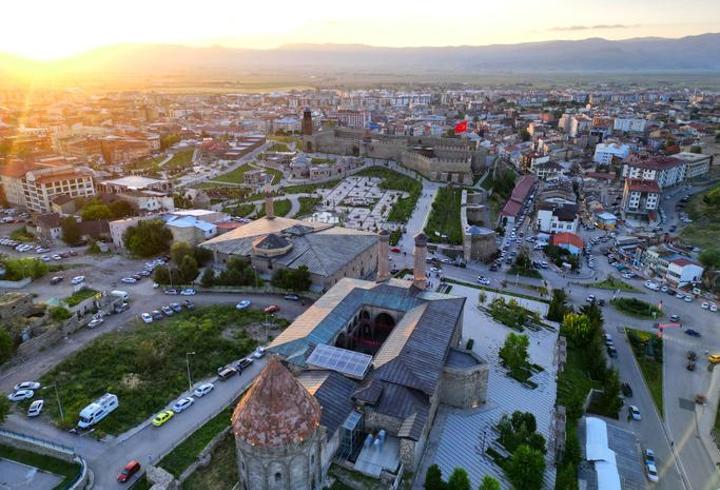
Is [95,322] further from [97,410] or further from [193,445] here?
[193,445]

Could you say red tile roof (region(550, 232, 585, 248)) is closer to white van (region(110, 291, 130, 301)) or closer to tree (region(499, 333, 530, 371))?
tree (region(499, 333, 530, 371))

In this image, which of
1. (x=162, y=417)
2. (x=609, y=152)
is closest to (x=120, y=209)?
(x=162, y=417)

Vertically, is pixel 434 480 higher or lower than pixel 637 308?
higher

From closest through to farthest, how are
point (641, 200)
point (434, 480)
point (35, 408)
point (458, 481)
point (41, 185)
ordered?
1. point (458, 481)
2. point (434, 480)
3. point (35, 408)
4. point (41, 185)
5. point (641, 200)

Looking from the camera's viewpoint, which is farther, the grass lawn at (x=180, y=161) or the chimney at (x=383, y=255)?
the grass lawn at (x=180, y=161)

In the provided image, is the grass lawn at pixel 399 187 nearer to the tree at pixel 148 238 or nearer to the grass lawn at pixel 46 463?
the tree at pixel 148 238

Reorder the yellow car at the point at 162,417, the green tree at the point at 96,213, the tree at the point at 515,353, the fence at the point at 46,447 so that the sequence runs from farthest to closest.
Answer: the green tree at the point at 96,213
the tree at the point at 515,353
the yellow car at the point at 162,417
the fence at the point at 46,447

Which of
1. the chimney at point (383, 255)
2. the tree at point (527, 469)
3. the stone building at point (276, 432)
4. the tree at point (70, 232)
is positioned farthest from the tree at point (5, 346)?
the tree at point (527, 469)
